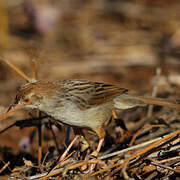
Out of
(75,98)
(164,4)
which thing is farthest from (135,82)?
(164,4)

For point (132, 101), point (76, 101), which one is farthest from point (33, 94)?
point (132, 101)

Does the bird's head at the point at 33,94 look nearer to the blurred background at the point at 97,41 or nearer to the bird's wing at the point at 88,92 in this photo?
the bird's wing at the point at 88,92

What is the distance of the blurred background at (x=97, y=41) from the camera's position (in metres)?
7.76

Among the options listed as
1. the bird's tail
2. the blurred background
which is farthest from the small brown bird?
the blurred background

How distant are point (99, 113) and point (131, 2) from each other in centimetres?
787

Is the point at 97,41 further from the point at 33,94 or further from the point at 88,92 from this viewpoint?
the point at 33,94

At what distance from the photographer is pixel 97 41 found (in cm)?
978

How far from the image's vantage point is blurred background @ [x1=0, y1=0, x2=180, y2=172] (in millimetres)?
7758

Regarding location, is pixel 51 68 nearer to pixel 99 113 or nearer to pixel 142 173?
pixel 99 113

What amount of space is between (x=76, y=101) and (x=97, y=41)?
6.06 metres

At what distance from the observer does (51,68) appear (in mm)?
8461

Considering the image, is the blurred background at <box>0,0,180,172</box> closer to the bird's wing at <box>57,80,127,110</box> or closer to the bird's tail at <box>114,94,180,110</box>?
the bird's tail at <box>114,94,180,110</box>

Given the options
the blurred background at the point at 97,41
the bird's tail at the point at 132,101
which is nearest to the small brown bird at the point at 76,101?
the bird's tail at the point at 132,101

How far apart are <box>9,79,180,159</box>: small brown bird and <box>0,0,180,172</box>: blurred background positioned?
176 centimetres
